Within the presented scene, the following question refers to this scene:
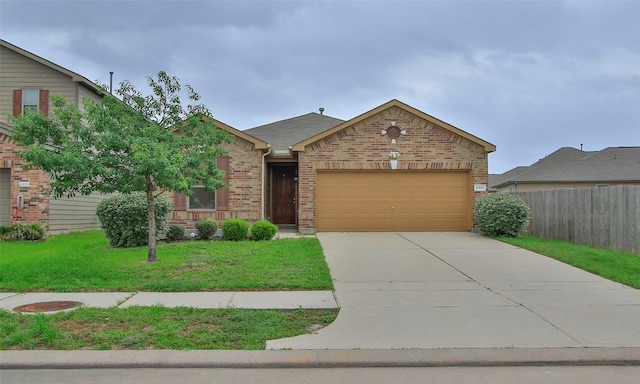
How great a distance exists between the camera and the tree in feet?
27.9

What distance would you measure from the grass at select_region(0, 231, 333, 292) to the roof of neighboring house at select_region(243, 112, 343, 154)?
288 inches

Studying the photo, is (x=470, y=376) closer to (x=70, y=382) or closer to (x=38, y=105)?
(x=70, y=382)

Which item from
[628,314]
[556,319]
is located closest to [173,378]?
[556,319]

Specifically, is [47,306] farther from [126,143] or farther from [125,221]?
[125,221]

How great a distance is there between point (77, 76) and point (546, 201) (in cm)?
1704

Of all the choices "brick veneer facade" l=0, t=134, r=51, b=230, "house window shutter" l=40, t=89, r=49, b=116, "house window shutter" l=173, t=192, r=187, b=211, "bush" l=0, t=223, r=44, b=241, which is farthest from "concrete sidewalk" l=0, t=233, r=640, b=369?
"house window shutter" l=40, t=89, r=49, b=116

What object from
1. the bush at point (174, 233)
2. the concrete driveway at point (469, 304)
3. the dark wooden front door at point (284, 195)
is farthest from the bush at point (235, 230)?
the dark wooden front door at point (284, 195)

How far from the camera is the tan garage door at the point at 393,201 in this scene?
1614cm

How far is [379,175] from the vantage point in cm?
1627

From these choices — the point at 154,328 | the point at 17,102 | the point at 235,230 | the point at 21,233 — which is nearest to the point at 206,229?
the point at 235,230

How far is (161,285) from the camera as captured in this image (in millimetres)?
7781

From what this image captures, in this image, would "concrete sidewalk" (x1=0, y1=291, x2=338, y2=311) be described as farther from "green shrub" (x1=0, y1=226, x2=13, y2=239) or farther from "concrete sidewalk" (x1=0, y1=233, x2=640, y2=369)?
"green shrub" (x1=0, y1=226, x2=13, y2=239)

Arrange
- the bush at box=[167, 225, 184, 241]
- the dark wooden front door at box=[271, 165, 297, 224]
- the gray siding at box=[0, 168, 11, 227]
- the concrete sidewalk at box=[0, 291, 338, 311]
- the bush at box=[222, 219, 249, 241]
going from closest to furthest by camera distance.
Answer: the concrete sidewalk at box=[0, 291, 338, 311]
the bush at box=[222, 219, 249, 241]
the bush at box=[167, 225, 184, 241]
the gray siding at box=[0, 168, 11, 227]
the dark wooden front door at box=[271, 165, 297, 224]

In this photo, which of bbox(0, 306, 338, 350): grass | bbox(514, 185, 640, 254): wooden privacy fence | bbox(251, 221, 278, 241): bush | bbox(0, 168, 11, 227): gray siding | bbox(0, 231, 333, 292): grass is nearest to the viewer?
bbox(0, 306, 338, 350): grass
